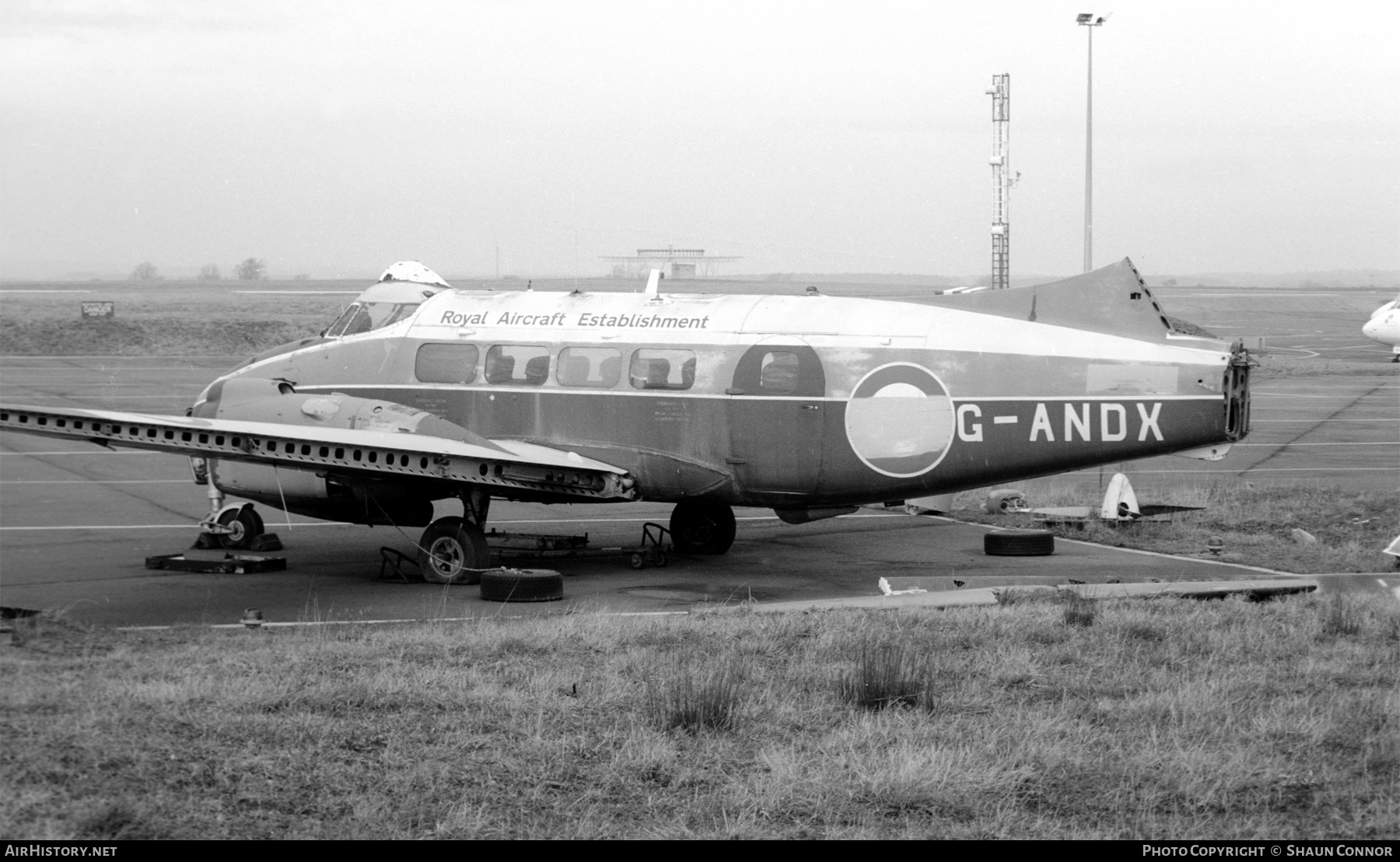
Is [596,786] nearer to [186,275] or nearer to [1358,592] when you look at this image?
[186,275]

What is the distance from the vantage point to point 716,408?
16828 mm

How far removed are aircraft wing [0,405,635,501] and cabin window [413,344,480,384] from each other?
1.21m

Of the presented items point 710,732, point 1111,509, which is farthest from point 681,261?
point 710,732

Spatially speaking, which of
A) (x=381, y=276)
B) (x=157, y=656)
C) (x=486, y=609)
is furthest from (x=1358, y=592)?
(x=381, y=276)

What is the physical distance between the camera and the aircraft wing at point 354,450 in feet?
46.9

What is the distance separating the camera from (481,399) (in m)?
18.0

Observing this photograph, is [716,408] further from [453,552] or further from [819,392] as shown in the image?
[453,552]

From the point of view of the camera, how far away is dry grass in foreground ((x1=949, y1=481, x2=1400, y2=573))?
1850cm

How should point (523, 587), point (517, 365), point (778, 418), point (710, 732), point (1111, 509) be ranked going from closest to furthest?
1. point (710, 732)
2. point (523, 587)
3. point (778, 418)
4. point (517, 365)
5. point (1111, 509)

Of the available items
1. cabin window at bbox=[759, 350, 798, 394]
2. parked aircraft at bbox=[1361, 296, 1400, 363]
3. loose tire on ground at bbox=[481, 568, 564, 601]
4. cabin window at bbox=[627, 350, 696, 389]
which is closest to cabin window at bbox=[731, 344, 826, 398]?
cabin window at bbox=[759, 350, 798, 394]

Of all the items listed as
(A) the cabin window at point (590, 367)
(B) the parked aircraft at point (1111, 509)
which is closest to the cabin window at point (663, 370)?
(A) the cabin window at point (590, 367)

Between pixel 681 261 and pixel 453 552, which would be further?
pixel 681 261

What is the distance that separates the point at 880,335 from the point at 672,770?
925 cm

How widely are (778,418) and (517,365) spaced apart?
12.2ft
